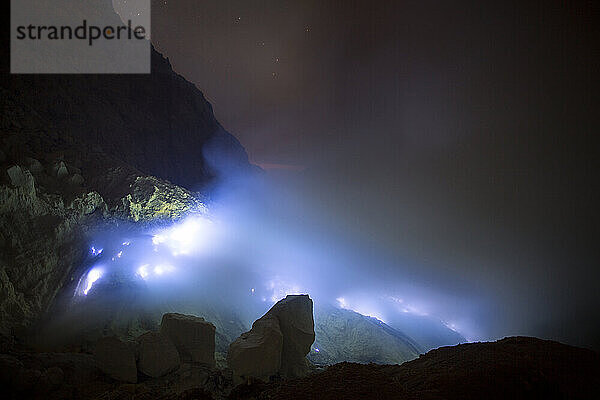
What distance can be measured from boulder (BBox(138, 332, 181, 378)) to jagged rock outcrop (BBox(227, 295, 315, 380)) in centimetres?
207

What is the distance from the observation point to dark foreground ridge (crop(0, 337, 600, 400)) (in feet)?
12.8

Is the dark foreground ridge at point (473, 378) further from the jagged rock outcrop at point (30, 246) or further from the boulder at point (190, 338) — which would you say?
the jagged rock outcrop at point (30, 246)

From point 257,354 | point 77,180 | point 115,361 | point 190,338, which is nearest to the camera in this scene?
point 115,361

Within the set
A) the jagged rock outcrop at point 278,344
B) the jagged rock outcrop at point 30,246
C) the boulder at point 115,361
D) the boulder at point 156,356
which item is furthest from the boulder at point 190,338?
the jagged rock outcrop at point 30,246

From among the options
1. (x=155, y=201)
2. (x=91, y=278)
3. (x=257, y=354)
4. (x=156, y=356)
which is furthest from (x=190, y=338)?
(x=155, y=201)

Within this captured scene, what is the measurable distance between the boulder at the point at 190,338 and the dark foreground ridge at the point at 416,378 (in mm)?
2528

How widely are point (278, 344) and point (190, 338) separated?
12.1 ft

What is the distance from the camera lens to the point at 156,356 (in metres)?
8.54

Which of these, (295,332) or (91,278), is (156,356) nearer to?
(295,332)

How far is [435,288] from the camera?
2662 inches

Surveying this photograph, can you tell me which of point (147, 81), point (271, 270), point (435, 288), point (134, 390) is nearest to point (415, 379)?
point (134, 390)

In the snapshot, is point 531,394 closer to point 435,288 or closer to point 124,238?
point 124,238

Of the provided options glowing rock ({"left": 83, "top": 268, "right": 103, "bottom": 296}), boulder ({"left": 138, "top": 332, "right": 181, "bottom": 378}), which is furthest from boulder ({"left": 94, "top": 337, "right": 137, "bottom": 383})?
glowing rock ({"left": 83, "top": 268, "right": 103, "bottom": 296})

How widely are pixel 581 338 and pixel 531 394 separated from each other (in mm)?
64971
